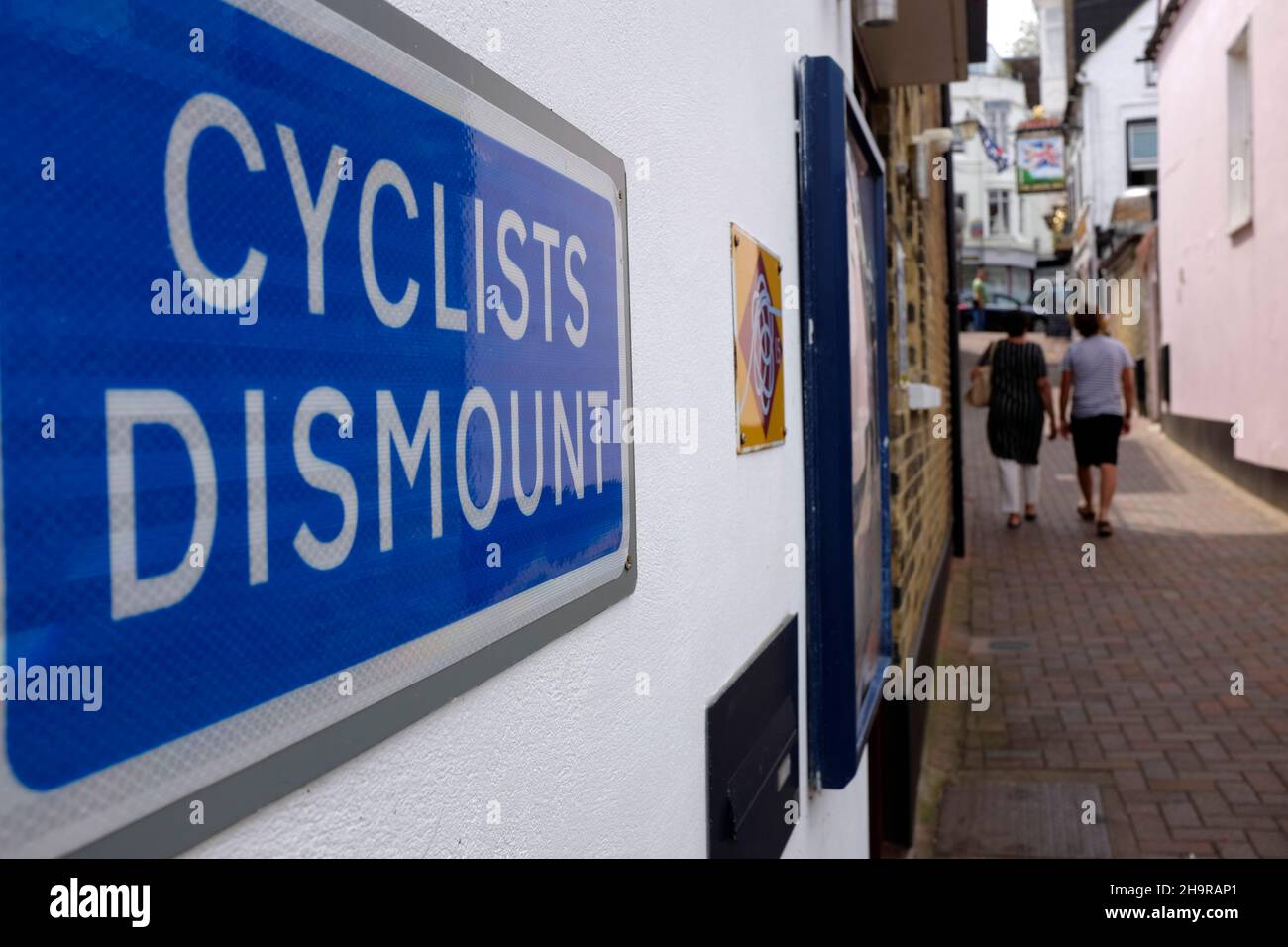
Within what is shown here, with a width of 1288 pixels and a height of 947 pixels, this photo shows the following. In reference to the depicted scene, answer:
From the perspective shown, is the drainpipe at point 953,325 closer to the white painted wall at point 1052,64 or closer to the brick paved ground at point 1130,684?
the brick paved ground at point 1130,684

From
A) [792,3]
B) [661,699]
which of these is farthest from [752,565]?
[792,3]

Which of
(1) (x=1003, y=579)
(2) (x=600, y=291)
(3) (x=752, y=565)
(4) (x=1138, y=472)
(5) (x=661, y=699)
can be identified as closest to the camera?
(2) (x=600, y=291)

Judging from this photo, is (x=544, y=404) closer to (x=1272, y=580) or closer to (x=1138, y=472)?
(x=1272, y=580)

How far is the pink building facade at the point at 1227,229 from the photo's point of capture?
10727mm

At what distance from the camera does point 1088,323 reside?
32.7ft

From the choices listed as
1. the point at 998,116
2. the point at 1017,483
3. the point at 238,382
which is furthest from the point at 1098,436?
the point at 998,116

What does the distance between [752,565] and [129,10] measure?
62.1 inches

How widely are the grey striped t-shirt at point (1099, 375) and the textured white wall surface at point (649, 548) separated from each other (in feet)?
26.4

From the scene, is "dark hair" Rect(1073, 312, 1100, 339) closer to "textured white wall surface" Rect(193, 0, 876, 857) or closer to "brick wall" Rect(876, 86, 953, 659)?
"brick wall" Rect(876, 86, 953, 659)

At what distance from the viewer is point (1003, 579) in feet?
29.3

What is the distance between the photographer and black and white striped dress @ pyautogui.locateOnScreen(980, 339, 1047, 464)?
10203 mm

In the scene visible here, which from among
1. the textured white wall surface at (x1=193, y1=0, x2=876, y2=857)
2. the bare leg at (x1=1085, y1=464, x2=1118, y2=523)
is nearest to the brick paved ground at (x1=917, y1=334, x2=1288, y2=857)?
the bare leg at (x1=1085, y1=464, x2=1118, y2=523)

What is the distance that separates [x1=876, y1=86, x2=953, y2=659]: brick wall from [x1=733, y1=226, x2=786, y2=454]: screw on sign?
85.1 inches

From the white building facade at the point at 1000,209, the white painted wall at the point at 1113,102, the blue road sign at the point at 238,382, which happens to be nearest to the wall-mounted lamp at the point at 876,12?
the blue road sign at the point at 238,382
